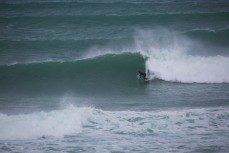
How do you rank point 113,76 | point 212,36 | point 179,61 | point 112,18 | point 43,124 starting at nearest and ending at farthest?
point 43,124 → point 113,76 → point 179,61 → point 212,36 → point 112,18

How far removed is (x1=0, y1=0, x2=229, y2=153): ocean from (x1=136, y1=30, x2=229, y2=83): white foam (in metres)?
0.05

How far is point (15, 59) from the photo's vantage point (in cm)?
2338

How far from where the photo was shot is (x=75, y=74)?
21984mm

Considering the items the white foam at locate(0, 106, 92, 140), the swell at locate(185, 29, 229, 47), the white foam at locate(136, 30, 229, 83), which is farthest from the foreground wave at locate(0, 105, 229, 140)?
the swell at locate(185, 29, 229, 47)

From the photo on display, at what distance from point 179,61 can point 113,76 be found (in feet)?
11.4

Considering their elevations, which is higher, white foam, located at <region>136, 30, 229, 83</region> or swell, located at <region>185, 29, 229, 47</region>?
swell, located at <region>185, 29, 229, 47</region>

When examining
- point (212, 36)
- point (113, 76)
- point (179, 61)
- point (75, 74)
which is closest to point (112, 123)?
point (113, 76)

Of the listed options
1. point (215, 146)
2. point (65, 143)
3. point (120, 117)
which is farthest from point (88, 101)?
point (215, 146)

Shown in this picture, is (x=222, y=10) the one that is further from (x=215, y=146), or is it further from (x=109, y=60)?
(x=215, y=146)

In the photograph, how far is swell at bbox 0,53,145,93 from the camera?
808 inches

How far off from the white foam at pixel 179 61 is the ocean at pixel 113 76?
5 cm

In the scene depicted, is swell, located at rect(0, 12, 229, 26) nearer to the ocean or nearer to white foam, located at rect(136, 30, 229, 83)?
the ocean

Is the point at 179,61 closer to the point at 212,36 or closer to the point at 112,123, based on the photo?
the point at 212,36

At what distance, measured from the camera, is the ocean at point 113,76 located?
14938 millimetres
